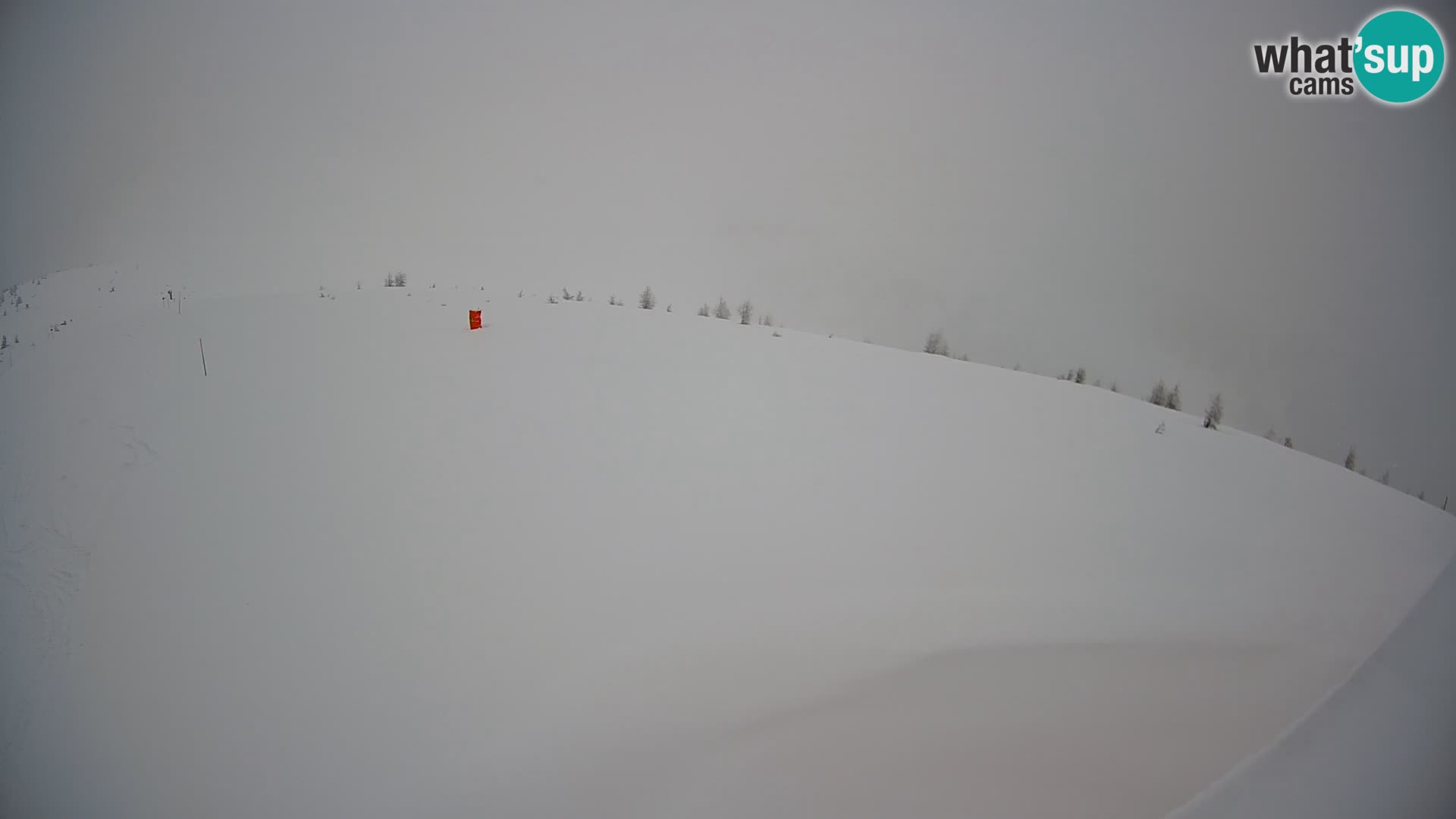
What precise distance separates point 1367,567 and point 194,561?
423cm

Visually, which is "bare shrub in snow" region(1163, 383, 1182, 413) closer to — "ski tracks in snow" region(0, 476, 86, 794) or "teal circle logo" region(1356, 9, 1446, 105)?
"teal circle logo" region(1356, 9, 1446, 105)

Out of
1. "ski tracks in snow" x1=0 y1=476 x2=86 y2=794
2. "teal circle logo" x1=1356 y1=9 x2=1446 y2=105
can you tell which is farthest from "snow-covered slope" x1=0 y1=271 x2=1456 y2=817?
"teal circle logo" x1=1356 y1=9 x2=1446 y2=105

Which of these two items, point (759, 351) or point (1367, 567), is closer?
point (1367, 567)

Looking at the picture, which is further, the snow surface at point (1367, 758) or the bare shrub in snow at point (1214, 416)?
the bare shrub in snow at point (1214, 416)

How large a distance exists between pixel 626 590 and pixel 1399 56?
377 centimetres

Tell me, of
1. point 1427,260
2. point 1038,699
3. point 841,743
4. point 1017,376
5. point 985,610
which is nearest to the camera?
point 841,743

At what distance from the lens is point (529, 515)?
7.98ft

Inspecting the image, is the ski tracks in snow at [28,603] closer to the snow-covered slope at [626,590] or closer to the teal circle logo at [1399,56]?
the snow-covered slope at [626,590]

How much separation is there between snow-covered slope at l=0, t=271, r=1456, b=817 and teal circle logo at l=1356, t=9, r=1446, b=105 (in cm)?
159

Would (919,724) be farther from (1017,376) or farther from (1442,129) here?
(1442,129)

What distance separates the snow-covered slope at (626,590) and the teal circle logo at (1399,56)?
159 centimetres

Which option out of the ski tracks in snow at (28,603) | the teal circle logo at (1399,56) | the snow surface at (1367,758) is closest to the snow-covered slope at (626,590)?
the ski tracks in snow at (28,603)

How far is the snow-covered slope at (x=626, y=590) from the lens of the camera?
5.22ft

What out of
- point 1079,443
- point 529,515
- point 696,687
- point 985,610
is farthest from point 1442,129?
point 529,515
